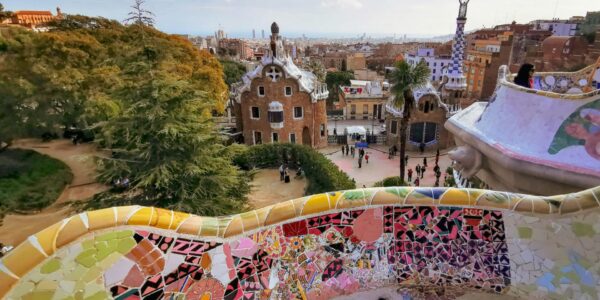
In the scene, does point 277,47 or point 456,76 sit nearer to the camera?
point 277,47

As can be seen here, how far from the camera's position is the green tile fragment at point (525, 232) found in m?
3.33

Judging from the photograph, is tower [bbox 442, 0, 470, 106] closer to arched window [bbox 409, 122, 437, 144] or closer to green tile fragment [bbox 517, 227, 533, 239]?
arched window [bbox 409, 122, 437, 144]

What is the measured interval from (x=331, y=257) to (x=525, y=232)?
1870 mm

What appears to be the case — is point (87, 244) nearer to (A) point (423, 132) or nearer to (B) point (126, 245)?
(B) point (126, 245)

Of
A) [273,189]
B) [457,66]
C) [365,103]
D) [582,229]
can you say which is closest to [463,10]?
[457,66]

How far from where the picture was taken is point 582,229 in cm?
315

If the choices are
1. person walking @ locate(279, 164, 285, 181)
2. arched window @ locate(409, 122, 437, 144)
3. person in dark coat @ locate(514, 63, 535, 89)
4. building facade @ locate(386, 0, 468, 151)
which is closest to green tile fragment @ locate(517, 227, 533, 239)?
person in dark coat @ locate(514, 63, 535, 89)

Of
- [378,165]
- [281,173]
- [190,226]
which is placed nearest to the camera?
[190,226]

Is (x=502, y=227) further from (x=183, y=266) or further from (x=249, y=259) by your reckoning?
(x=183, y=266)

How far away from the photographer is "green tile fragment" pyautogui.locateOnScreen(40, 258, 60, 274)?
8.06ft

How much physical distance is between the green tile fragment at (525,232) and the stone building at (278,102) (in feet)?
77.1

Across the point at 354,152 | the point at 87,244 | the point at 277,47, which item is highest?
the point at 277,47

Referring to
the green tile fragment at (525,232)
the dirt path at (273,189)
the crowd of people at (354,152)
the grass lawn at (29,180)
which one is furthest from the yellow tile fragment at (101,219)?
the crowd of people at (354,152)

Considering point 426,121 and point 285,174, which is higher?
point 426,121
